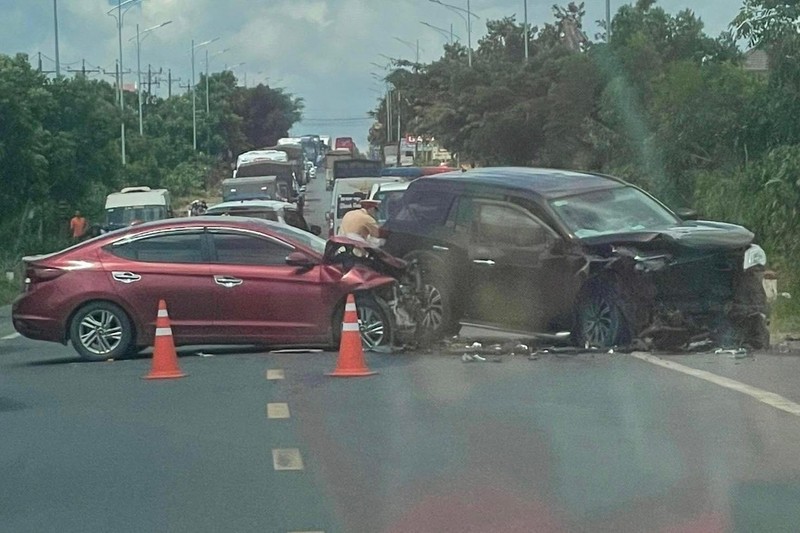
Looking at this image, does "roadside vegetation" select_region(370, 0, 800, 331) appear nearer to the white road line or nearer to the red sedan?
the white road line

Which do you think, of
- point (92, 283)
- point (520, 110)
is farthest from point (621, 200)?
point (520, 110)

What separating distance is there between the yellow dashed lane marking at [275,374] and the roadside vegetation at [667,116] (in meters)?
6.77

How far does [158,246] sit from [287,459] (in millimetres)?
7194

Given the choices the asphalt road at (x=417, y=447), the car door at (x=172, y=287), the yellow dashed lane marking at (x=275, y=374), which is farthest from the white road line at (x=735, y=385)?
the car door at (x=172, y=287)

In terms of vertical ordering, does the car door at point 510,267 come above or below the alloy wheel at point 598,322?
above

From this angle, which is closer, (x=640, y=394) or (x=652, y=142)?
(x=640, y=394)

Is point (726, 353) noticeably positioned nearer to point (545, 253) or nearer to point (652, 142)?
point (545, 253)

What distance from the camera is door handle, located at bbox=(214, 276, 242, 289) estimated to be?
16188 mm

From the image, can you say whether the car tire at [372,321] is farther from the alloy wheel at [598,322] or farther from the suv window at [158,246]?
the alloy wheel at [598,322]

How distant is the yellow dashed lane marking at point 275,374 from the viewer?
550 inches

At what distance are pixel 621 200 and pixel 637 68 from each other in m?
26.2

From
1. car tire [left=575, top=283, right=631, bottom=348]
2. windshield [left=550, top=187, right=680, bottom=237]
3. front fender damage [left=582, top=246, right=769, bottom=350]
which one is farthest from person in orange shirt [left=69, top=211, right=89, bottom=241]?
front fender damage [left=582, top=246, right=769, bottom=350]

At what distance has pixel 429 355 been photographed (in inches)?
618

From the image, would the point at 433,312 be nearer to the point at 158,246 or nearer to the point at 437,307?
the point at 437,307
